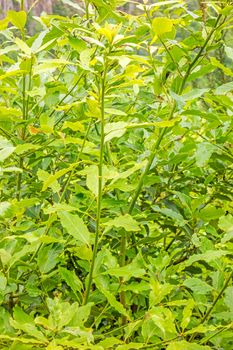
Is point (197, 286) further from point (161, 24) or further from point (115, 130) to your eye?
point (161, 24)

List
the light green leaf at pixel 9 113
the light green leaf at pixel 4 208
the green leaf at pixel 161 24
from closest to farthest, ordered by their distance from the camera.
Answer: the light green leaf at pixel 4 208
the green leaf at pixel 161 24
the light green leaf at pixel 9 113

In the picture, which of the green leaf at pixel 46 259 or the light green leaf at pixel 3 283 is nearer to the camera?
the light green leaf at pixel 3 283

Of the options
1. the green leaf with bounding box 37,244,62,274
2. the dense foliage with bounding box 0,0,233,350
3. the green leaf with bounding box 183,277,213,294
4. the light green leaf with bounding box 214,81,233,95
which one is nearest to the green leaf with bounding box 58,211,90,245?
the dense foliage with bounding box 0,0,233,350

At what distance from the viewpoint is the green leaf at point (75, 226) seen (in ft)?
3.70

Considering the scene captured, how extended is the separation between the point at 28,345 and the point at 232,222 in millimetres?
535

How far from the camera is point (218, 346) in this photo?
4.18ft

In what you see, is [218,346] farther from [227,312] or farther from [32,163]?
[32,163]

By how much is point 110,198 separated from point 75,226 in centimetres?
21

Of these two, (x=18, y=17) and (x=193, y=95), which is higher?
(x=18, y=17)

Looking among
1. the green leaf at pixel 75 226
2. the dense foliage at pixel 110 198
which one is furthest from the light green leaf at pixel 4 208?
the green leaf at pixel 75 226

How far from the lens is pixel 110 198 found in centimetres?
132

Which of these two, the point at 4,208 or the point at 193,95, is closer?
the point at 4,208

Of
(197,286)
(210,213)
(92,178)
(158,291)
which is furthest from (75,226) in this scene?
(210,213)

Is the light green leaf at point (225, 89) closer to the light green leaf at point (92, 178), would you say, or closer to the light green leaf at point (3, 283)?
the light green leaf at point (92, 178)
